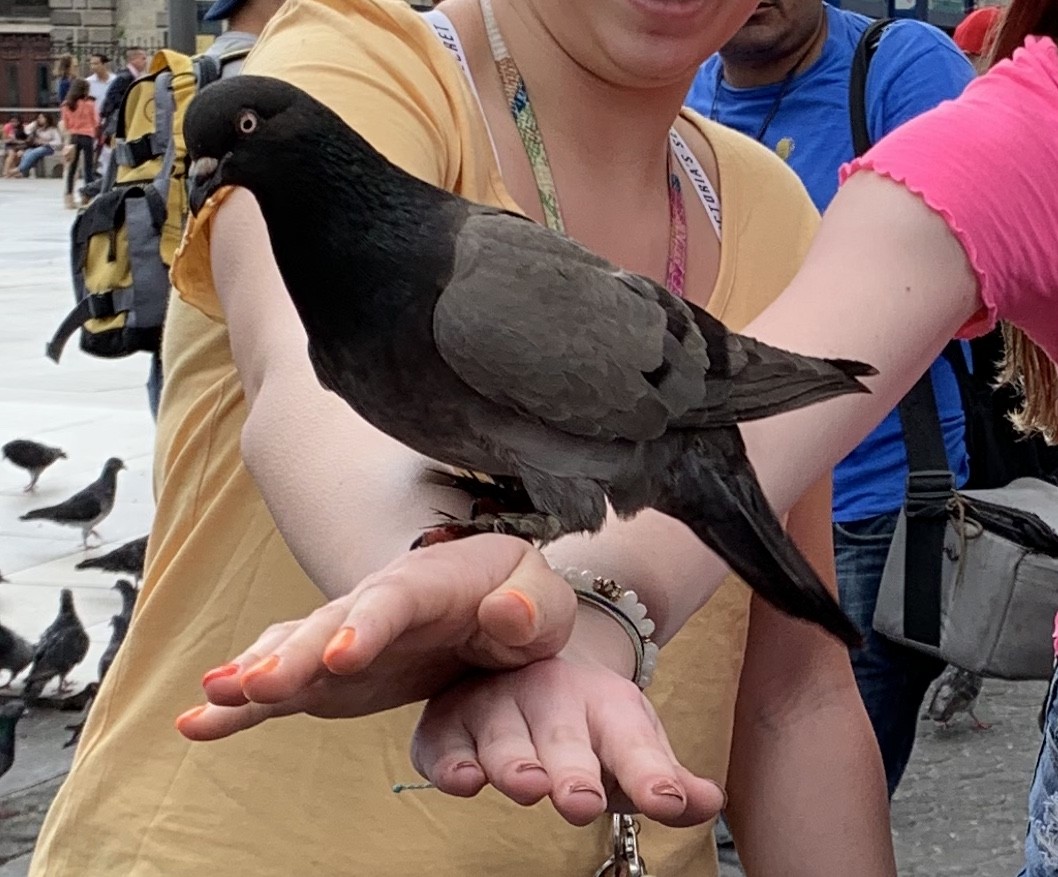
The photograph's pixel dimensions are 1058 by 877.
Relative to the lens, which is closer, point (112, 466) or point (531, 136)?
point (531, 136)

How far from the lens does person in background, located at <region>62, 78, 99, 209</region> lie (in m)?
28.4

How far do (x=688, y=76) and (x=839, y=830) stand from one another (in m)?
0.96

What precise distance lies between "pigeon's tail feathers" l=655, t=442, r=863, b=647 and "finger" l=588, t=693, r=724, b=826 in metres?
0.44

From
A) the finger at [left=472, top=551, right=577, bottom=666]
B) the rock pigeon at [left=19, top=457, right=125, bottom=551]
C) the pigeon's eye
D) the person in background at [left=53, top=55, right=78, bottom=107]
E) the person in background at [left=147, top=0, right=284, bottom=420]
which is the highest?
the pigeon's eye

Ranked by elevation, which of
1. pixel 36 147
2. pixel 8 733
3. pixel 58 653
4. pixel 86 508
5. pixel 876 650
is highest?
pixel 876 650

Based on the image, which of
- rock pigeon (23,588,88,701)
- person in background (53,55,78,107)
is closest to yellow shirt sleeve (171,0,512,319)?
rock pigeon (23,588,88,701)

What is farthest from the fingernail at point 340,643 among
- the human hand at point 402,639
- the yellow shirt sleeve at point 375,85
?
the yellow shirt sleeve at point 375,85

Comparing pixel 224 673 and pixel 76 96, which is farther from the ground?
pixel 224 673

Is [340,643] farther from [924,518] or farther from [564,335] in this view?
[924,518]

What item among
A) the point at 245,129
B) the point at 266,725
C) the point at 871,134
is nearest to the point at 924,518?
the point at 871,134

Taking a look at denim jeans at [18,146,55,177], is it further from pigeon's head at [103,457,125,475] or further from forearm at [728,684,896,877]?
forearm at [728,684,896,877]

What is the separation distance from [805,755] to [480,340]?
0.78 meters

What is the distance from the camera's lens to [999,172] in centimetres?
164

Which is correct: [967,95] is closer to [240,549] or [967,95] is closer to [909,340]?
[909,340]
